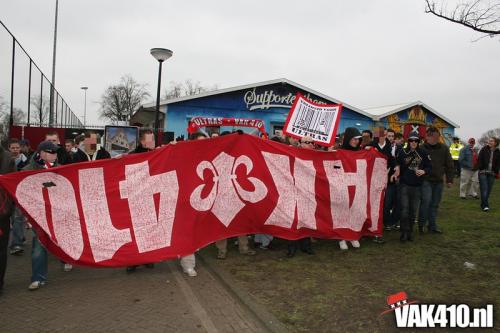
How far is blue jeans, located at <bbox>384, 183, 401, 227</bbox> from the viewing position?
7.53 meters

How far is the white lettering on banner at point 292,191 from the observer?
20.4 ft

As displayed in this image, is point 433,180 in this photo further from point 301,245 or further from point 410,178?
point 301,245

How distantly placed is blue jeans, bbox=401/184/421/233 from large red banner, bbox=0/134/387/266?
0.43 m

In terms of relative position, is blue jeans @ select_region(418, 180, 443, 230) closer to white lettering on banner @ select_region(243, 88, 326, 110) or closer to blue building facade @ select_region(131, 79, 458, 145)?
blue building facade @ select_region(131, 79, 458, 145)

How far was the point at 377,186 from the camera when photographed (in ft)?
23.0

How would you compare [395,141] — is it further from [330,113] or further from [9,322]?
[9,322]

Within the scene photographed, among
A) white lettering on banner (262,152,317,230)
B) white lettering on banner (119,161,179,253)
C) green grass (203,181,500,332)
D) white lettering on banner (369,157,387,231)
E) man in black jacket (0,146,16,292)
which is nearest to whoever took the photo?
green grass (203,181,500,332)

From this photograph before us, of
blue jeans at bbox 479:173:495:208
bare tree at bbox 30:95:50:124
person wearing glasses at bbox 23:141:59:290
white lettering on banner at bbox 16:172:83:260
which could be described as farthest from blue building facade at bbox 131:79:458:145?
white lettering on banner at bbox 16:172:83:260

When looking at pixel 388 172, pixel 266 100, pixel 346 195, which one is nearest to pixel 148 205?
pixel 346 195

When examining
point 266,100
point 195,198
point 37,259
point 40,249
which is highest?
point 266,100

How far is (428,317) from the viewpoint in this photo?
3.99 m

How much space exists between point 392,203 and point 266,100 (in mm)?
14872

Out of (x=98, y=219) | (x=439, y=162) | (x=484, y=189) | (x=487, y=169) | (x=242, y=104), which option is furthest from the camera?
(x=242, y=104)

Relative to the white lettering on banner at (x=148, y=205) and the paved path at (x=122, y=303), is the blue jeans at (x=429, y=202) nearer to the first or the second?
the paved path at (x=122, y=303)
